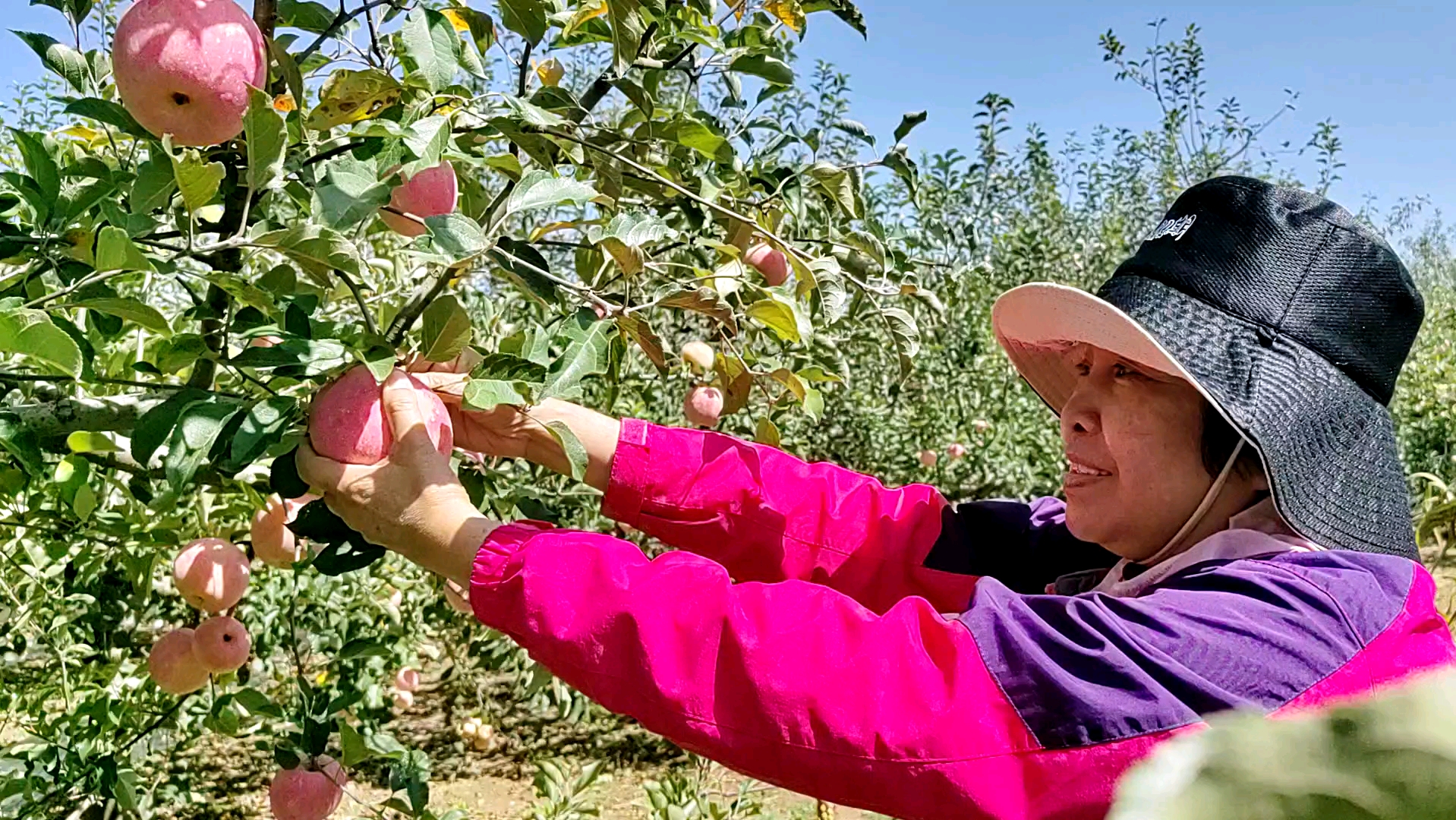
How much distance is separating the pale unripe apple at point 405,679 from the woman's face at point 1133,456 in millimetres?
3394

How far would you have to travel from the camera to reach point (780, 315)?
1.46 metres

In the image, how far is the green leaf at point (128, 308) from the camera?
1.01 m

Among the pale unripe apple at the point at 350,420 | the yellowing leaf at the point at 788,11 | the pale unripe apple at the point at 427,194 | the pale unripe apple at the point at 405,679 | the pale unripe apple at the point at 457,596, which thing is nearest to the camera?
the pale unripe apple at the point at 350,420

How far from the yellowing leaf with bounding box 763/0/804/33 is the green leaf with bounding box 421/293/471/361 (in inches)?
28.1

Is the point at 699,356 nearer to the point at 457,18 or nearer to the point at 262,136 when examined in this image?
the point at 457,18

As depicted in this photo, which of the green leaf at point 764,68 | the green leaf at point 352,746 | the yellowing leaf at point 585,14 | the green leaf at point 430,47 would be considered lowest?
the green leaf at point 352,746

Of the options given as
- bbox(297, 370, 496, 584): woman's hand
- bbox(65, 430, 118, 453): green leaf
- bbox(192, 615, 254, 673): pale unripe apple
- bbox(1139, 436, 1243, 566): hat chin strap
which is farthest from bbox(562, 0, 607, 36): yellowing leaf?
bbox(192, 615, 254, 673): pale unripe apple

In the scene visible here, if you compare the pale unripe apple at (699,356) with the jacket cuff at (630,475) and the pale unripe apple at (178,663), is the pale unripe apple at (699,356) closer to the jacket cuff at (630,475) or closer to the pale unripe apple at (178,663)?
the jacket cuff at (630,475)

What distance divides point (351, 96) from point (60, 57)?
13.5 inches

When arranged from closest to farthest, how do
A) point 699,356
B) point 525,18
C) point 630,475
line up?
point 525,18 → point 630,475 → point 699,356

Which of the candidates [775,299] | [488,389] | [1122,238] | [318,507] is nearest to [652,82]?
[775,299]

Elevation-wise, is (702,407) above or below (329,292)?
below

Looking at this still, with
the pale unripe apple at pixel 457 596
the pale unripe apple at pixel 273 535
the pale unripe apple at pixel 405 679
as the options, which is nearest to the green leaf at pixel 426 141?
the pale unripe apple at pixel 457 596

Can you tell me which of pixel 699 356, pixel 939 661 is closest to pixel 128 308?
pixel 939 661
